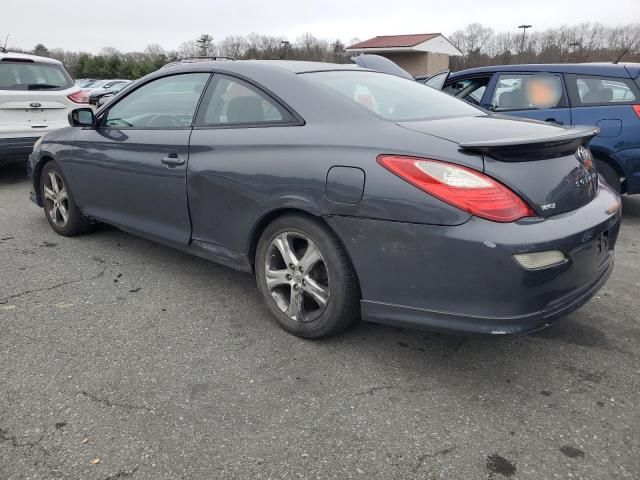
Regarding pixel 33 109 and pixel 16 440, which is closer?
pixel 16 440

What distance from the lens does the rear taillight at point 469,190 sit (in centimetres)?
227

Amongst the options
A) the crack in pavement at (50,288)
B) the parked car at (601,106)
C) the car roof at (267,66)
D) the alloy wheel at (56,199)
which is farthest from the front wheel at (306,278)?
the parked car at (601,106)

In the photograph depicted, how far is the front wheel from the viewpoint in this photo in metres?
2.71

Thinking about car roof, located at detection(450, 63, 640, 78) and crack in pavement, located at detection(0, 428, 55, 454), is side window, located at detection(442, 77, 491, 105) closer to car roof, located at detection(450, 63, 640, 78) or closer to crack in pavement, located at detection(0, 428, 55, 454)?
car roof, located at detection(450, 63, 640, 78)

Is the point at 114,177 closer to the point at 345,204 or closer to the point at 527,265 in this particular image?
the point at 345,204

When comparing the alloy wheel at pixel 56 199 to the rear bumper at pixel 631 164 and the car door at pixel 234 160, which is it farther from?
the rear bumper at pixel 631 164

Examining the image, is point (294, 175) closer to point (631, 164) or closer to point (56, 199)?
point (56, 199)

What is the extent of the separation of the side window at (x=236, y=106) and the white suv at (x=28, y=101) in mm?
4657

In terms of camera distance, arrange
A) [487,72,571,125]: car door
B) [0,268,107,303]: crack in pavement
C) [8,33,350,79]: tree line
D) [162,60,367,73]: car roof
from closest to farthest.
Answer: [162,60,367,73]: car roof < [0,268,107,303]: crack in pavement < [487,72,571,125]: car door < [8,33,350,79]: tree line

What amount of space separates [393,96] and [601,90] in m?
3.34

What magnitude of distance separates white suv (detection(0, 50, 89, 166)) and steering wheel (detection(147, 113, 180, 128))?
4044 mm

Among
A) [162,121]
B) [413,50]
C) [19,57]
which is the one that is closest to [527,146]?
[162,121]

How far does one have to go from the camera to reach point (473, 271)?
2.28 metres

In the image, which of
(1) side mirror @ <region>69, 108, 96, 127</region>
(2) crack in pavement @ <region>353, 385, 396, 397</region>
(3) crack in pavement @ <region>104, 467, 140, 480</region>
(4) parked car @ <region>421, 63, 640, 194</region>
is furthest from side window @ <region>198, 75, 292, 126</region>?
(4) parked car @ <region>421, 63, 640, 194</region>
